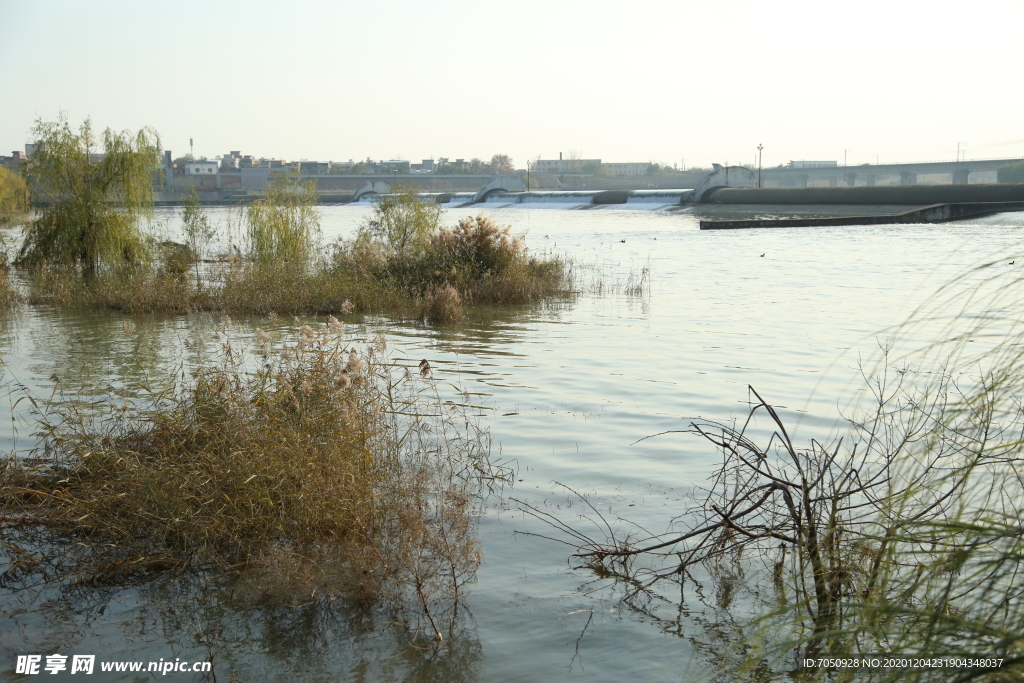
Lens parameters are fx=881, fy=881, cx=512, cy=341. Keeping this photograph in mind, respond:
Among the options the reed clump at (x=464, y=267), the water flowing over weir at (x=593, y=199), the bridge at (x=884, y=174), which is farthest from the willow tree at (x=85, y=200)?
the bridge at (x=884, y=174)

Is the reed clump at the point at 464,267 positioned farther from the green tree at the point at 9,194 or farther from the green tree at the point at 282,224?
the green tree at the point at 9,194

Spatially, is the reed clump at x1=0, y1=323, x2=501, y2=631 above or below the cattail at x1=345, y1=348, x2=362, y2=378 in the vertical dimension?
below

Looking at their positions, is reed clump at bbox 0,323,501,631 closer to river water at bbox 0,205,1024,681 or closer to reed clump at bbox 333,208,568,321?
river water at bbox 0,205,1024,681

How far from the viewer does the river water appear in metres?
4.12

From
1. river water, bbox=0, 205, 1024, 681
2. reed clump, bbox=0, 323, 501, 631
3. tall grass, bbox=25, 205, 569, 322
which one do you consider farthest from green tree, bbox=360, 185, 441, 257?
reed clump, bbox=0, 323, 501, 631

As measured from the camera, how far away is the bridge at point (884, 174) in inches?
4065

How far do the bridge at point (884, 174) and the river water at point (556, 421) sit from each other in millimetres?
92876

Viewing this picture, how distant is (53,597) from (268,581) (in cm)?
115

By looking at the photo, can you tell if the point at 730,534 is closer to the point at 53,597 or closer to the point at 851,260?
the point at 53,597

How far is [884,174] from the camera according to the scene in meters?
126

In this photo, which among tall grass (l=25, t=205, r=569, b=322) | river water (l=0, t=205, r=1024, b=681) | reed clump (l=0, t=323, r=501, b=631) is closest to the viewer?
river water (l=0, t=205, r=1024, b=681)

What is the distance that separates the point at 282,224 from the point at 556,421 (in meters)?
13.4

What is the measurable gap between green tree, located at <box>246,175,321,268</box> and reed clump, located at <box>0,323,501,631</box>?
13.2m

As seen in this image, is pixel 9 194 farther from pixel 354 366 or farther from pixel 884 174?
pixel 884 174
